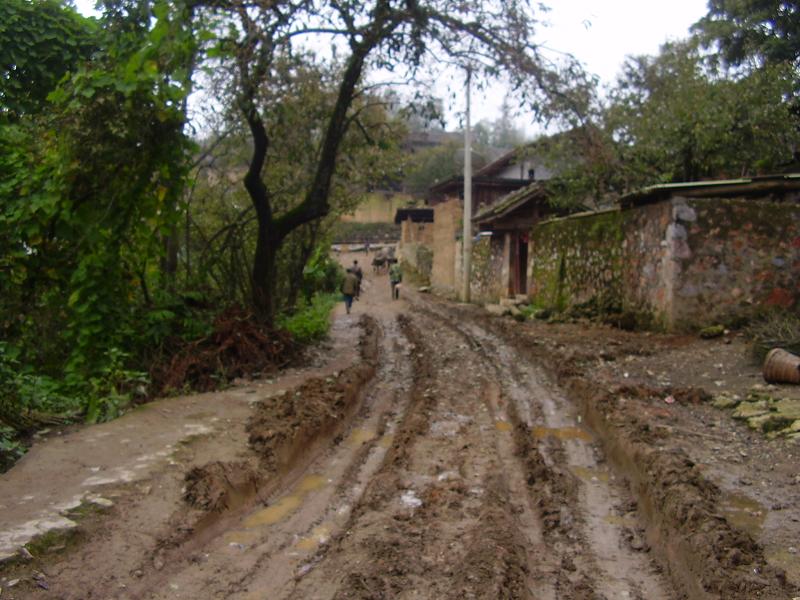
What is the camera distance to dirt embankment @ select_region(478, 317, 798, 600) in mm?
3808

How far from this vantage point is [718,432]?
676 centimetres

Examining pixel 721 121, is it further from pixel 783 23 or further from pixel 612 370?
pixel 612 370

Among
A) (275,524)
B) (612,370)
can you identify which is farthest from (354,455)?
(612,370)

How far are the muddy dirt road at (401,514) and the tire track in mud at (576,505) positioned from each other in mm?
19

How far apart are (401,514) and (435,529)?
365 mm

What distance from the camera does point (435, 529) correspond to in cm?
485

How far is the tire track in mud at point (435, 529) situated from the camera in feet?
13.1

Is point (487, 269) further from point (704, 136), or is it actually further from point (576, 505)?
point (576, 505)

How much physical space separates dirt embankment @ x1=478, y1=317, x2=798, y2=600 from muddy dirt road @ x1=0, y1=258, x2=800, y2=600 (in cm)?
2

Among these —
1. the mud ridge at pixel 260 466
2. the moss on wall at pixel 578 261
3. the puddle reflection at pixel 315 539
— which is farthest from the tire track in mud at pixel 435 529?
the moss on wall at pixel 578 261

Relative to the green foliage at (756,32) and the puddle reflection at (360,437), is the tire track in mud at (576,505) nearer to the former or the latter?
the puddle reflection at (360,437)

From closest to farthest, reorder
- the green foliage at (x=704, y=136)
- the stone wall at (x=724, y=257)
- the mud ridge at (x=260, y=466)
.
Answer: the mud ridge at (x=260, y=466), the stone wall at (x=724, y=257), the green foliage at (x=704, y=136)

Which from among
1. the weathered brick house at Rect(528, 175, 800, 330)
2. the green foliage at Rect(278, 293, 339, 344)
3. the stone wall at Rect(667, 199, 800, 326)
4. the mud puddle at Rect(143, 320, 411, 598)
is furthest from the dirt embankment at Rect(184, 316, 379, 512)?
the stone wall at Rect(667, 199, 800, 326)

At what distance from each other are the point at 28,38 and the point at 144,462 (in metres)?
7.96
